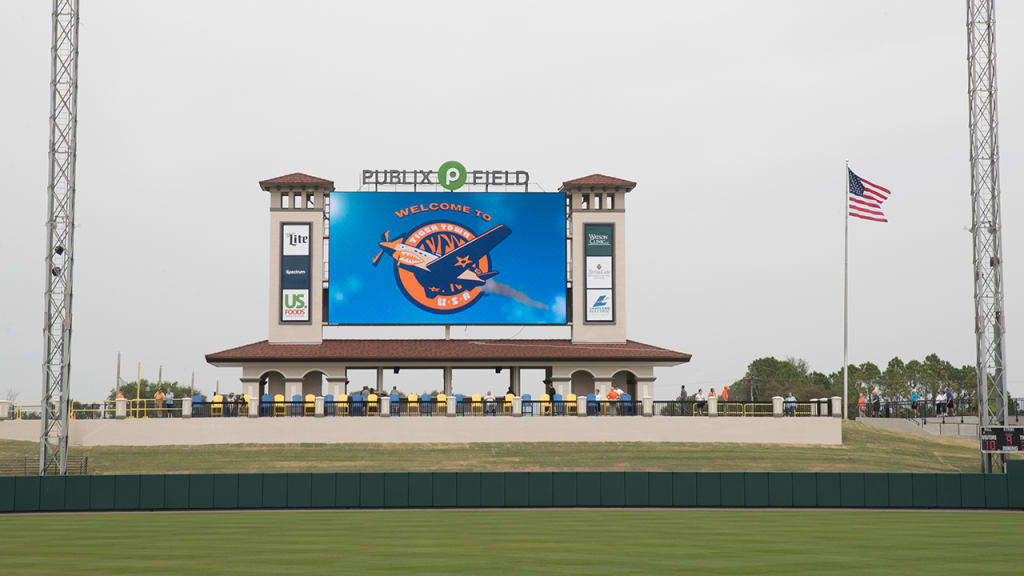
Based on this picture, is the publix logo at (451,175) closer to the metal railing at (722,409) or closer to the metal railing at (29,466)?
the metal railing at (722,409)

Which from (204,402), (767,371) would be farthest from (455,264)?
(767,371)

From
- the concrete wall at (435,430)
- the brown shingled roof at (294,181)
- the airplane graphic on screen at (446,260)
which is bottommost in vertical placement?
the concrete wall at (435,430)

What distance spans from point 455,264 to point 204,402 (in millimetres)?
15886

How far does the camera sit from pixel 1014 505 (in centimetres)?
3750

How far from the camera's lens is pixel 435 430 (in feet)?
169

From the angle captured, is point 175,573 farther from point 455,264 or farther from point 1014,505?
point 455,264

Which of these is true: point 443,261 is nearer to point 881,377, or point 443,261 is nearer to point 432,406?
point 432,406

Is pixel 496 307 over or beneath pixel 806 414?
over

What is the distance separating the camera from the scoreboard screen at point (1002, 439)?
40750 millimetres

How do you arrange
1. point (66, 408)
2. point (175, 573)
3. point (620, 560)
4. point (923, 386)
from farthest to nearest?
point (923, 386) → point (66, 408) → point (620, 560) → point (175, 573)

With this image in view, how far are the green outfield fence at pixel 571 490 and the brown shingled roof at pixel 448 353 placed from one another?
813 inches

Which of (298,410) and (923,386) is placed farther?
(923,386)

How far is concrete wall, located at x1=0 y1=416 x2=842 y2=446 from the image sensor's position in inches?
1986

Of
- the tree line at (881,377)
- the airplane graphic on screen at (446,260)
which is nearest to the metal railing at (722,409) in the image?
the airplane graphic on screen at (446,260)
